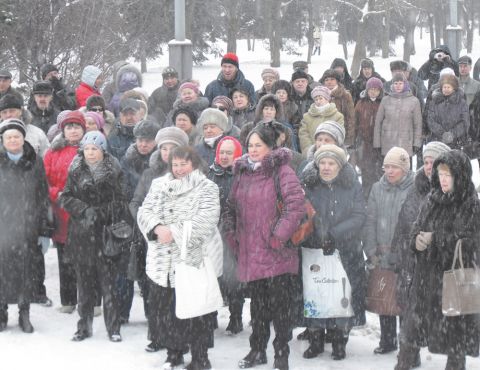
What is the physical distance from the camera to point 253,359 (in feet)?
21.1

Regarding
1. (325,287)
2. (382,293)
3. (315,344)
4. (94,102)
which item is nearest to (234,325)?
(315,344)

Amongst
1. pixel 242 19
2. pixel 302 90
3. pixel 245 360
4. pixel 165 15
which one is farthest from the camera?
pixel 242 19

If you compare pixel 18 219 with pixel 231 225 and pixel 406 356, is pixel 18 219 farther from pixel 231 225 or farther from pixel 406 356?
pixel 406 356

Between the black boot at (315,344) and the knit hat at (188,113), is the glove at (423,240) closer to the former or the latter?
the black boot at (315,344)

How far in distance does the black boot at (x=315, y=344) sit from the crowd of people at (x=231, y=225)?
1 centimetres

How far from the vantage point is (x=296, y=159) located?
7402 mm

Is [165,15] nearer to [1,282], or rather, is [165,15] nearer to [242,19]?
[242,19]

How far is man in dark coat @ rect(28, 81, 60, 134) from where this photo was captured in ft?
31.2

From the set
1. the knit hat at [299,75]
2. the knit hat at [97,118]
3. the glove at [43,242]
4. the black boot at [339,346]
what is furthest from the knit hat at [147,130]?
the knit hat at [299,75]

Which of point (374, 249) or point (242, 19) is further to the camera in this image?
point (242, 19)

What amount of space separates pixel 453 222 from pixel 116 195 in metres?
2.78

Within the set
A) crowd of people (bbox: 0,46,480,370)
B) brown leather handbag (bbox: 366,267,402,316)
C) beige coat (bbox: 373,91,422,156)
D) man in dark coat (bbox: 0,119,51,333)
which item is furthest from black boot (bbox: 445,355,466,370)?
beige coat (bbox: 373,91,422,156)

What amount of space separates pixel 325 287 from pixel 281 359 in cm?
62

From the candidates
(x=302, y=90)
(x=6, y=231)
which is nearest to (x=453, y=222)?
(x=6, y=231)
